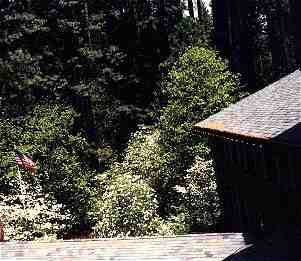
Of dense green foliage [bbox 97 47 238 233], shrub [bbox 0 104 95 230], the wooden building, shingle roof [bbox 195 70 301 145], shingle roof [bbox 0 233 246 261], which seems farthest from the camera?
dense green foliage [bbox 97 47 238 233]

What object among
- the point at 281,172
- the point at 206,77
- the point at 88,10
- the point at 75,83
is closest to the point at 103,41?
the point at 88,10

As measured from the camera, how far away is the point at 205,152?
3384cm

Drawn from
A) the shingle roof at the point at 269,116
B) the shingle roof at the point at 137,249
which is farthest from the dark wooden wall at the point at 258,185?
the shingle roof at the point at 137,249

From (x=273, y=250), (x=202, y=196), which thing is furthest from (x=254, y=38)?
(x=273, y=250)

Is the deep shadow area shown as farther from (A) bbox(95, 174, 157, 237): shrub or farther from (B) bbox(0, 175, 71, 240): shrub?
(B) bbox(0, 175, 71, 240): shrub

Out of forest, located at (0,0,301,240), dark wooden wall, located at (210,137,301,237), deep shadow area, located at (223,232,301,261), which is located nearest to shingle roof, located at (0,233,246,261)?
deep shadow area, located at (223,232,301,261)

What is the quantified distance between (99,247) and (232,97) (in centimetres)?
1965

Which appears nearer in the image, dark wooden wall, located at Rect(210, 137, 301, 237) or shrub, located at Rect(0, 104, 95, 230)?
dark wooden wall, located at Rect(210, 137, 301, 237)

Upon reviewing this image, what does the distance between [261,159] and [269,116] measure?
1.88 m

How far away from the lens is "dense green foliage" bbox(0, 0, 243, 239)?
30.8 meters

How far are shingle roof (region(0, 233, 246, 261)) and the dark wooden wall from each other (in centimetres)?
148

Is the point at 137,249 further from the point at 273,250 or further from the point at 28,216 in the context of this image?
the point at 28,216

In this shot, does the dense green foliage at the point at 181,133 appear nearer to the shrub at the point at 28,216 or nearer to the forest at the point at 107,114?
the forest at the point at 107,114

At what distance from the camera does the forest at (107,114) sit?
30469 millimetres
